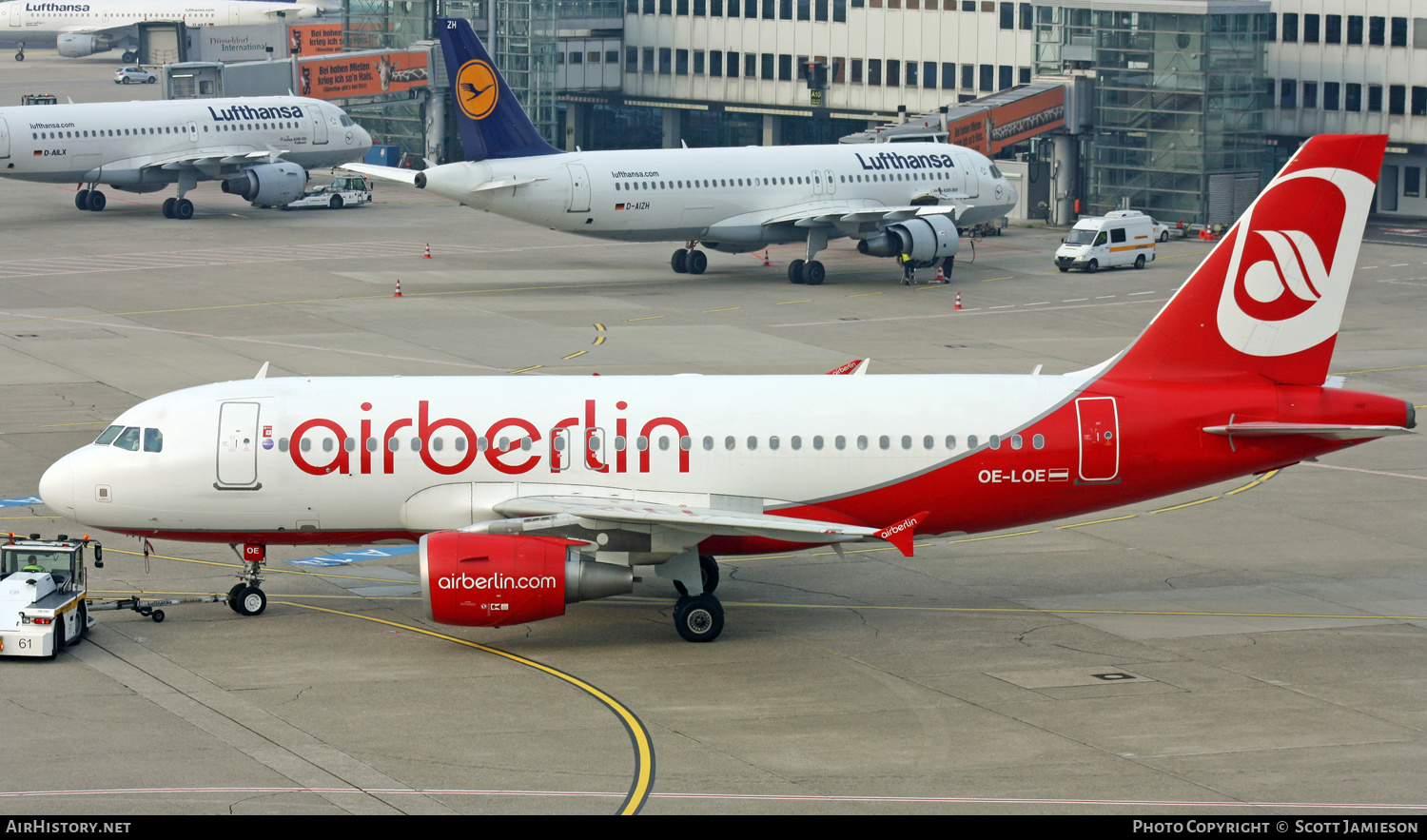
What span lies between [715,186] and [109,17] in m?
139

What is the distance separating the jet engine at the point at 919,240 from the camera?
74.4 meters

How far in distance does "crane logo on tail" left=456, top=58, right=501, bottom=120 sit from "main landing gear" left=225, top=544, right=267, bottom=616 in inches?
1611

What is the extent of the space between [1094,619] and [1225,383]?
515 centimetres

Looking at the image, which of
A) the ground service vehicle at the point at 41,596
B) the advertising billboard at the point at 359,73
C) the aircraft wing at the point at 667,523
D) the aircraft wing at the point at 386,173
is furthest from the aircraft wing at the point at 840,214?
the ground service vehicle at the point at 41,596

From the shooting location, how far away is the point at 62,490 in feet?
102

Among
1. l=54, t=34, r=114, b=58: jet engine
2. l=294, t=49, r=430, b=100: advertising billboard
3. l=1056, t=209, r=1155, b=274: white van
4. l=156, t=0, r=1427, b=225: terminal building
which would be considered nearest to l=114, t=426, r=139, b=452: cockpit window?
l=1056, t=209, r=1155, b=274: white van

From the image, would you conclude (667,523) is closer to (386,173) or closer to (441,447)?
(441,447)

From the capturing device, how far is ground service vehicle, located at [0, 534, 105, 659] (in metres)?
28.6

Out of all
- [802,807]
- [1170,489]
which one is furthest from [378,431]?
[1170,489]

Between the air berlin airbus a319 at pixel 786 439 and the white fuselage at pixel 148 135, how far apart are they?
64671 mm

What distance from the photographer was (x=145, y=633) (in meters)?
30.6

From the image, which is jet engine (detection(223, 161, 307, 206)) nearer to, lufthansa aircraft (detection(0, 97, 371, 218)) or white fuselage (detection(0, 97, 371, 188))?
lufthansa aircraft (detection(0, 97, 371, 218))

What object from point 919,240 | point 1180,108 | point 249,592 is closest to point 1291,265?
point 249,592

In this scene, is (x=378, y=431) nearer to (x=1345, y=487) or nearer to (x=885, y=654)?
(x=885, y=654)
